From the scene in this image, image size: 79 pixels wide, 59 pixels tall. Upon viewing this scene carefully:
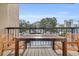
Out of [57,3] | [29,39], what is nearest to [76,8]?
[57,3]

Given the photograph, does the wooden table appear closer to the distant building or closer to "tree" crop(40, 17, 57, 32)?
"tree" crop(40, 17, 57, 32)

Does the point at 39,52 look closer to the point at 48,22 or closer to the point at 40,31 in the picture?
the point at 40,31

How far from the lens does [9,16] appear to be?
315cm

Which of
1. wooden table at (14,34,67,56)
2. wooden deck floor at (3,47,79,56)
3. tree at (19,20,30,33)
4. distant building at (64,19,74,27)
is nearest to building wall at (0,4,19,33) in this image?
tree at (19,20,30,33)

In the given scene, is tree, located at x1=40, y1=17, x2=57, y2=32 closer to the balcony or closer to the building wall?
the balcony

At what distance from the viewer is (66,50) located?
126 inches

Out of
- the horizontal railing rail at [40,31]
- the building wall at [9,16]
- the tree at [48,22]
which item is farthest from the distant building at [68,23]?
the building wall at [9,16]

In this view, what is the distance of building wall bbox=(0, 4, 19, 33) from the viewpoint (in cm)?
307

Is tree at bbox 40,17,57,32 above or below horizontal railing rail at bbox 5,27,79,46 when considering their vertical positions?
above

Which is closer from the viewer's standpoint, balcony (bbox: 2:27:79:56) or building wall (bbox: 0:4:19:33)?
building wall (bbox: 0:4:19:33)

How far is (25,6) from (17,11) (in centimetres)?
18

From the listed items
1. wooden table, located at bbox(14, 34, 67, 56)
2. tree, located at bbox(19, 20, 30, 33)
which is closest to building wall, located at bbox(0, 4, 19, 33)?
tree, located at bbox(19, 20, 30, 33)

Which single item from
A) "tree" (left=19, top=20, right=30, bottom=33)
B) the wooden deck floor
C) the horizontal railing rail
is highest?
"tree" (left=19, top=20, right=30, bottom=33)

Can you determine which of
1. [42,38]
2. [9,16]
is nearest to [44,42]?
[42,38]
